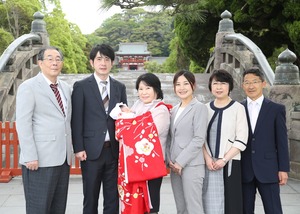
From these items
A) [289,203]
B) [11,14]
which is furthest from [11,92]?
[11,14]

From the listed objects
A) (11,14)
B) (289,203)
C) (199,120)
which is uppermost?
(11,14)

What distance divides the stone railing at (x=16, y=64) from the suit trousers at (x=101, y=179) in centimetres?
438

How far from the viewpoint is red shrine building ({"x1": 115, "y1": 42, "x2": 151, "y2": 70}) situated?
183 feet

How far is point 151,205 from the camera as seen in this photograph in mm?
3232

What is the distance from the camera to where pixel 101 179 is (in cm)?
358

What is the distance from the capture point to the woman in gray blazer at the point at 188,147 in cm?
310

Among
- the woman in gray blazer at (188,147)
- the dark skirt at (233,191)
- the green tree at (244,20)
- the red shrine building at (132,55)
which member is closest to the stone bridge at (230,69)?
the green tree at (244,20)

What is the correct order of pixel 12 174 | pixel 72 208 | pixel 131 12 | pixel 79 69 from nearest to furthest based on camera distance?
pixel 72 208 → pixel 12 174 → pixel 79 69 → pixel 131 12

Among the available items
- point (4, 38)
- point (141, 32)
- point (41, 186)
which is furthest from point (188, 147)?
point (141, 32)

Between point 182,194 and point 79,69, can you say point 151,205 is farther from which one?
point 79,69

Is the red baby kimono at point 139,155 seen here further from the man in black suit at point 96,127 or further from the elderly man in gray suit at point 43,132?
the elderly man in gray suit at point 43,132

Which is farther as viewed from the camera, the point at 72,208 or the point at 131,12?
the point at 131,12

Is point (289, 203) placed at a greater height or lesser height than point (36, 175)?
lesser

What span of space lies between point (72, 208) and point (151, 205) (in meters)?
1.63
